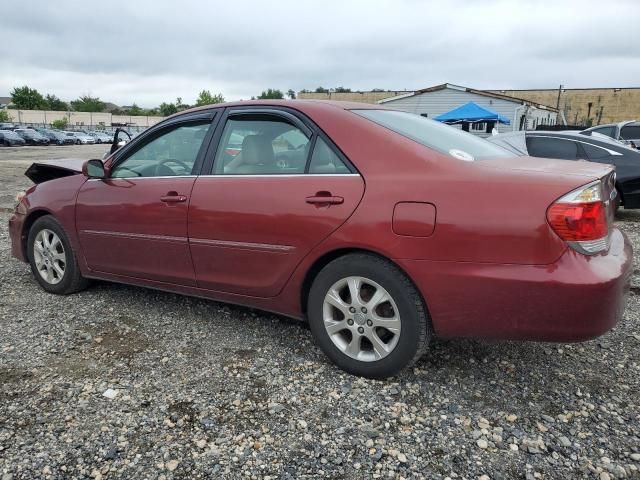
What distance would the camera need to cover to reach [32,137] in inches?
→ 1666

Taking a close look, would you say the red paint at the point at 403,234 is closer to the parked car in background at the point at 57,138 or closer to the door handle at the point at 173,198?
the door handle at the point at 173,198

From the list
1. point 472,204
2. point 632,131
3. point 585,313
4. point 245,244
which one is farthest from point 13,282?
point 632,131

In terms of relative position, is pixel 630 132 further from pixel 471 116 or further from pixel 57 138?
pixel 57 138

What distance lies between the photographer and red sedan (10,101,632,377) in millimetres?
2387

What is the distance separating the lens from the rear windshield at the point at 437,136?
2877 mm

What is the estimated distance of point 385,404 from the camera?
267 centimetres

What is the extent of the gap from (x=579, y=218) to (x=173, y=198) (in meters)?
2.43

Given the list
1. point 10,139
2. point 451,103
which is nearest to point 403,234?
point 451,103

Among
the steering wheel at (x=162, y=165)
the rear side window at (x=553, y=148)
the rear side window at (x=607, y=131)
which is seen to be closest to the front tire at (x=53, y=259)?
the steering wheel at (x=162, y=165)

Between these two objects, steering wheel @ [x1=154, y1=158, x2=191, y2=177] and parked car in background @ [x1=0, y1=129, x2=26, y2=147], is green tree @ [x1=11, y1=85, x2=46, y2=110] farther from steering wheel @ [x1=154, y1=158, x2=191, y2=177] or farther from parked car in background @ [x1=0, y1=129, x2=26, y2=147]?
steering wheel @ [x1=154, y1=158, x2=191, y2=177]

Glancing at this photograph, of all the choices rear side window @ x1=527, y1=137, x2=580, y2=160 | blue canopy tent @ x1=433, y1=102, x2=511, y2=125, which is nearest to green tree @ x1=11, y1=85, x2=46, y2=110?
blue canopy tent @ x1=433, y1=102, x2=511, y2=125

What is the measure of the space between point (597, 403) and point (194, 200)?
8.54 ft

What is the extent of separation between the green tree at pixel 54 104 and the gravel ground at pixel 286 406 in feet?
340

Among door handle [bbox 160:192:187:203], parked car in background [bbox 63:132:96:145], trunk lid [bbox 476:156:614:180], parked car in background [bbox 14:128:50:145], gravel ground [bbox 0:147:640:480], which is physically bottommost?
parked car in background [bbox 63:132:96:145]
